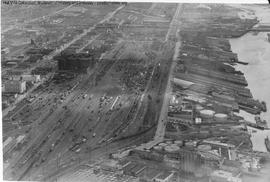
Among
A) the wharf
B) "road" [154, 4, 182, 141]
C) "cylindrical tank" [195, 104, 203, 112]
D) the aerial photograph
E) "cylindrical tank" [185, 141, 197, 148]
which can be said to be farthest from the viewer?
the wharf

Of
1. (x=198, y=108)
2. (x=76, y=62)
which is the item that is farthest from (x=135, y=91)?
(x=76, y=62)

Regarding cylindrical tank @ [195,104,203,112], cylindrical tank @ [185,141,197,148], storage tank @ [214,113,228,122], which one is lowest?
cylindrical tank @ [185,141,197,148]

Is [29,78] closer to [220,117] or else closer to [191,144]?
[191,144]

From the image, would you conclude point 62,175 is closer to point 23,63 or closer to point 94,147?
point 94,147

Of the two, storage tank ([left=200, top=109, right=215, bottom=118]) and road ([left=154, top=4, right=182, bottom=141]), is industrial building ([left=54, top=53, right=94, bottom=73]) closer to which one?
road ([left=154, top=4, right=182, bottom=141])

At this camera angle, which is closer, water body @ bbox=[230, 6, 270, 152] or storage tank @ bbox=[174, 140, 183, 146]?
storage tank @ bbox=[174, 140, 183, 146]

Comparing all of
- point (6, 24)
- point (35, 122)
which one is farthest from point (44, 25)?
point (35, 122)

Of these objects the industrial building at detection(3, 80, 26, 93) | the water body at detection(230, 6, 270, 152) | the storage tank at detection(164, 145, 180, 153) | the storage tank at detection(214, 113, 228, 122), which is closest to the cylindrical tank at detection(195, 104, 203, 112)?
the storage tank at detection(214, 113, 228, 122)
